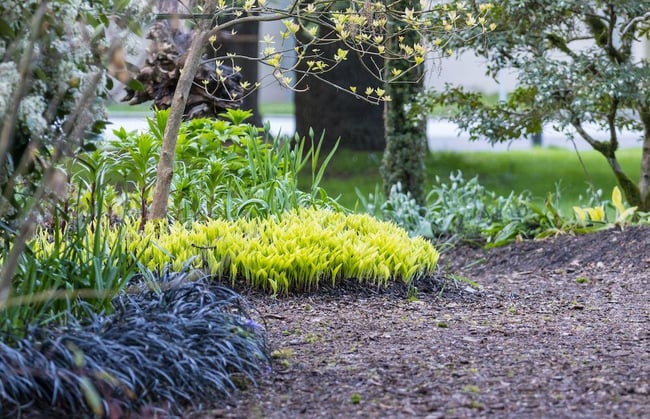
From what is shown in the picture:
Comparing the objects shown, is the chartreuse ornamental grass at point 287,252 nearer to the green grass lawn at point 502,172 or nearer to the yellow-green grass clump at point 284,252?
the yellow-green grass clump at point 284,252

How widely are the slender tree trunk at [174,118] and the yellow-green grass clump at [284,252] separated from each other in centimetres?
23

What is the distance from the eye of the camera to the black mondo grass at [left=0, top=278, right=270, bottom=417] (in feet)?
9.84

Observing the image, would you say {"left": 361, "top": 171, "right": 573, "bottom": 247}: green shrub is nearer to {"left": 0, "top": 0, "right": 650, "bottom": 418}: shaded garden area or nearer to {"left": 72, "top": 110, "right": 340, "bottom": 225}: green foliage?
{"left": 0, "top": 0, "right": 650, "bottom": 418}: shaded garden area

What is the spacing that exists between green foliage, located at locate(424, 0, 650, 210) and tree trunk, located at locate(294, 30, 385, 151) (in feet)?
14.0

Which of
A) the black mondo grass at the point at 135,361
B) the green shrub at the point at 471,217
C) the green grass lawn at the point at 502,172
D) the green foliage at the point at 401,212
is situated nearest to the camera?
the black mondo grass at the point at 135,361

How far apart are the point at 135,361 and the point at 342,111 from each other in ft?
32.1

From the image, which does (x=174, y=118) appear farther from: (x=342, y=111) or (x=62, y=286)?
(x=342, y=111)

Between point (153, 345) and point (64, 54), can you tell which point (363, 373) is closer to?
point (153, 345)

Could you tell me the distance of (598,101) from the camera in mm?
7477

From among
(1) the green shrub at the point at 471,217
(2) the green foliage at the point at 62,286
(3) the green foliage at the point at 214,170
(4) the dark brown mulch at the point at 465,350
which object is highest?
(3) the green foliage at the point at 214,170

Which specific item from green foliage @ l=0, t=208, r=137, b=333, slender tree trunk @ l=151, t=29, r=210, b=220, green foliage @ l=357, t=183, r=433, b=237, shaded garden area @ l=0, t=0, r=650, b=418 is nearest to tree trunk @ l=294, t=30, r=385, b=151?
shaded garden area @ l=0, t=0, r=650, b=418

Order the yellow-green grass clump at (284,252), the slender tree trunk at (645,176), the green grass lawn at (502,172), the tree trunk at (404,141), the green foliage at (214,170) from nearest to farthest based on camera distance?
the yellow-green grass clump at (284,252)
the green foliage at (214,170)
the slender tree trunk at (645,176)
the tree trunk at (404,141)
the green grass lawn at (502,172)

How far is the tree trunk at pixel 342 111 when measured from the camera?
1247 cm

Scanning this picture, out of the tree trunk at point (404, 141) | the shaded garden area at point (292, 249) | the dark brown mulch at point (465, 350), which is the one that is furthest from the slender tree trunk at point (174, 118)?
the tree trunk at point (404, 141)
